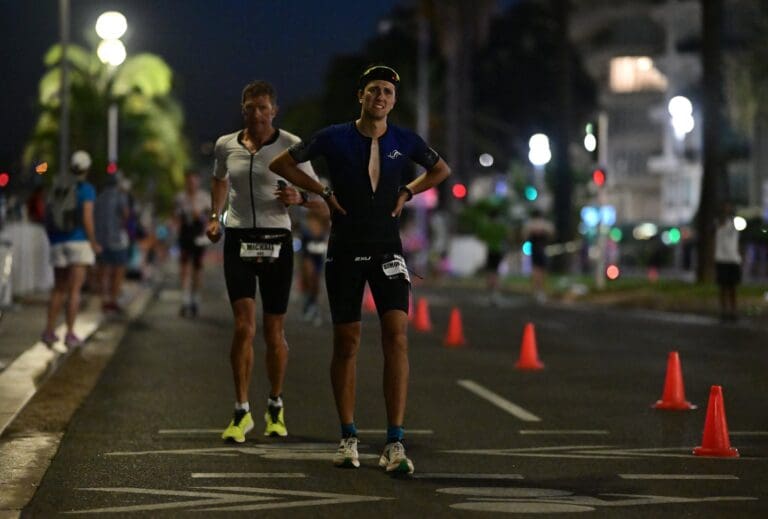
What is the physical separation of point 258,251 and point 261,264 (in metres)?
0.11

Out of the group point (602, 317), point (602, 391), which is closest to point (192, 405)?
point (602, 391)

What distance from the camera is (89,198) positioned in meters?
16.7

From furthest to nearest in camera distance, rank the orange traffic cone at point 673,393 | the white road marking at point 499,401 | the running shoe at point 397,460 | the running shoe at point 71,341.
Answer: the running shoe at point 71,341 → the orange traffic cone at point 673,393 → the white road marking at point 499,401 → the running shoe at point 397,460

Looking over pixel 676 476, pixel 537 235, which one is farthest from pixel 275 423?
pixel 537 235

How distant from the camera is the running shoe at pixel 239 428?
400 inches

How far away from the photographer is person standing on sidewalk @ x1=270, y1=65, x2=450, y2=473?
29.4ft

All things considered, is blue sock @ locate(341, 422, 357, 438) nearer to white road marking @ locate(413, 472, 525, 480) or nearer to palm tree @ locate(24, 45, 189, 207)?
white road marking @ locate(413, 472, 525, 480)

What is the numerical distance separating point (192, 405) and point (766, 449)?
169 inches

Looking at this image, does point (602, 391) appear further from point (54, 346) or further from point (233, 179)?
point (54, 346)

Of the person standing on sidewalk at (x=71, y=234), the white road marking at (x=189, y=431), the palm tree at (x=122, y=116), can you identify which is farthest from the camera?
the palm tree at (x=122, y=116)

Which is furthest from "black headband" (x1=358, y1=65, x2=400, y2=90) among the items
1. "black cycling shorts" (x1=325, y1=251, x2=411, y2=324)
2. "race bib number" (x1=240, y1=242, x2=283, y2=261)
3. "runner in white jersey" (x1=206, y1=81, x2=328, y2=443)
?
"race bib number" (x1=240, y1=242, x2=283, y2=261)

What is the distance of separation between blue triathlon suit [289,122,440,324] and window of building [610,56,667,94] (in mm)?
80678

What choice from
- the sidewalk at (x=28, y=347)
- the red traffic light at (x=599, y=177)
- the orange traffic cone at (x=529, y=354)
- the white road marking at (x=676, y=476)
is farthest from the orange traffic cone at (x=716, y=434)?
the red traffic light at (x=599, y=177)

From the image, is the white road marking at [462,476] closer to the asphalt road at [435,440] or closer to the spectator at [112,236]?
the asphalt road at [435,440]
